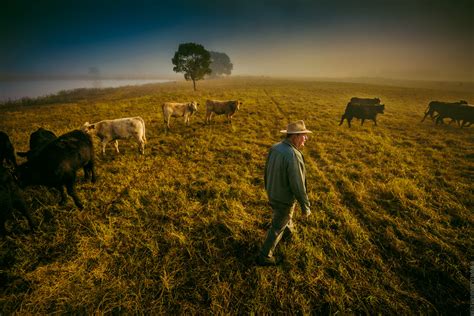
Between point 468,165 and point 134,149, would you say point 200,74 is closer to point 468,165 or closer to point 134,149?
point 134,149

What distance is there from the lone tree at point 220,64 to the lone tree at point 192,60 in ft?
230

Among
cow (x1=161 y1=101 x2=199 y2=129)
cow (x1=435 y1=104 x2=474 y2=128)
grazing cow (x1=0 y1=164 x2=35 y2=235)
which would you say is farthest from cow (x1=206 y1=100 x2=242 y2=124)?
cow (x1=435 y1=104 x2=474 y2=128)

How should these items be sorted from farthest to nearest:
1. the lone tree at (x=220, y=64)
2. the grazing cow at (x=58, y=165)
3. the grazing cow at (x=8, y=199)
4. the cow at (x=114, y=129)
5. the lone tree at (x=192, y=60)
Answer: the lone tree at (x=220, y=64)
the lone tree at (x=192, y=60)
the cow at (x=114, y=129)
the grazing cow at (x=58, y=165)
the grazing cow at (x=8, y=199)

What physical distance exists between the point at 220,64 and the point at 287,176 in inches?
4398

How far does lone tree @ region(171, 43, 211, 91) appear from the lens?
34.7 m

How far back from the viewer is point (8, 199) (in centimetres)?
373

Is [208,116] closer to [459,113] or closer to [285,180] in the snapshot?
[285,180]

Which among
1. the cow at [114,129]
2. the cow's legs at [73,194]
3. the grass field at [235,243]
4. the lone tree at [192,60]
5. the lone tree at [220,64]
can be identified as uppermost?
the lone tree at [220,64]

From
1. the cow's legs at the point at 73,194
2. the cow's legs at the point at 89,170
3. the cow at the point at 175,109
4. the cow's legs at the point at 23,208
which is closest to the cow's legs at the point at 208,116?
the cow at the point at 175,109

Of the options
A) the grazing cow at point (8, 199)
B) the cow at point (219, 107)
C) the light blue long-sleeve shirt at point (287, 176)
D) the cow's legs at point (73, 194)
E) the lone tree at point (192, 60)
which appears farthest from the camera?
A: the lone tree at point (192, 60)

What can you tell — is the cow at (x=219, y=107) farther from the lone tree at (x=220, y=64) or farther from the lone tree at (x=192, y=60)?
the lone tree at (x=220, y=64)

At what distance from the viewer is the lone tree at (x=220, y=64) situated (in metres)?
101

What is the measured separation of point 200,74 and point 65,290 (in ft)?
125

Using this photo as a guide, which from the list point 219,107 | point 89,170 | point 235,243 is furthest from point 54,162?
point 219,107
